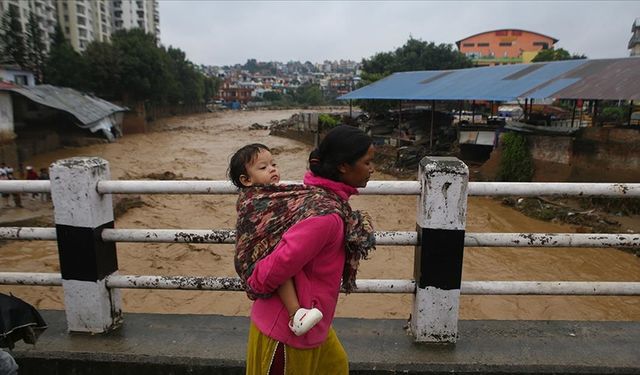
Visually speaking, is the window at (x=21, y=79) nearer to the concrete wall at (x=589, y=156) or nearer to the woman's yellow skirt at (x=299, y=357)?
the concrete wall at (x=589, y=156)

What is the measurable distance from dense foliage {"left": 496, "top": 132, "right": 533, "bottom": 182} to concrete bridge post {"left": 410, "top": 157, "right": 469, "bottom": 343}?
1275 cm

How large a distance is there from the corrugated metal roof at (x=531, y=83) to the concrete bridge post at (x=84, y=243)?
1233cm

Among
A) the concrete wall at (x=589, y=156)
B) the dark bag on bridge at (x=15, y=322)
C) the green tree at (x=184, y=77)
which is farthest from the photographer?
the green tree at (x=184, y=77)

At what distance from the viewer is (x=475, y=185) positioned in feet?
7.48

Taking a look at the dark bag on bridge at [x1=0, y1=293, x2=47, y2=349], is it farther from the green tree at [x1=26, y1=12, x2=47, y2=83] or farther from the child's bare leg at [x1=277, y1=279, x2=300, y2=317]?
the green tree at [x1=26, y1=12, x2=47, y2=83]

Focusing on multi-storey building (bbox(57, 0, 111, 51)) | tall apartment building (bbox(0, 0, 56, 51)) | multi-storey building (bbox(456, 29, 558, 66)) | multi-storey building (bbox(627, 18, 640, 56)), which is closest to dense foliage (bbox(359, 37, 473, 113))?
multi-storey building (bbox(627, 18, 640, 56))

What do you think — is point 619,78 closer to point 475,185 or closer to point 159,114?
point 475,185

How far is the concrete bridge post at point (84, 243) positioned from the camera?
2.31 meters

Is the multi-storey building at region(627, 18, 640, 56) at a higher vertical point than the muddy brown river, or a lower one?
higher

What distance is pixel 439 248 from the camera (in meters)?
2.24

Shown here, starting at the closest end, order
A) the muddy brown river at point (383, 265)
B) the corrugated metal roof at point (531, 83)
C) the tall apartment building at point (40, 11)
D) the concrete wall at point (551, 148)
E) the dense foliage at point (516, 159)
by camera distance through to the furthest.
A: the muddy brown river at point (383, 265)
the corrugated metal roof at point (531, 83)
the concrete wall at point (551, 148)
the dense foliage at point (516, 159)
the tall apartment building at point (40, 11)

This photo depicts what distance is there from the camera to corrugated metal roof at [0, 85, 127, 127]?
22.7 metres

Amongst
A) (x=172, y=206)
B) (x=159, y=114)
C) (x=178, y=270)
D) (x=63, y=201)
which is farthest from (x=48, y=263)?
(x=159, y=114)

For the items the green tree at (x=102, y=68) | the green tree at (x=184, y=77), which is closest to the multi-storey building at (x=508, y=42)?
the green tree at (x=184, y=77)
